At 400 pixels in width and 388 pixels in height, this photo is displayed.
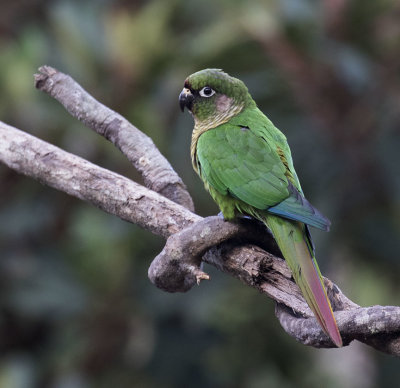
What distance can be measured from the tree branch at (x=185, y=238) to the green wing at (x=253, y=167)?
0.14m

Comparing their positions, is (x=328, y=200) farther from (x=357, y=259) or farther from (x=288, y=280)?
(x=288, y=280)

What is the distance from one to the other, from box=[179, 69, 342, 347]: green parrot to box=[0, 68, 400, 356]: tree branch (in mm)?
58

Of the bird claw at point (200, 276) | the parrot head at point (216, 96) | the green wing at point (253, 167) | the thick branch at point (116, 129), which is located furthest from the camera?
the parrot head at point (216, 96)

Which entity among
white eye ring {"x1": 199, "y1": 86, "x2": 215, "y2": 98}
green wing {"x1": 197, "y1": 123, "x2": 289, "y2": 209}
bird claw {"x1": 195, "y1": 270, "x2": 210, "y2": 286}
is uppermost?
white eye ring {"x1": 199, "y1": 86, "x2": 215, "y2": 98}

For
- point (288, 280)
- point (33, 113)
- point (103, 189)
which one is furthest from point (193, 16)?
point (288, 280)

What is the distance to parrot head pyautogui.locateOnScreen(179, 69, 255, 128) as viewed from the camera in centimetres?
285

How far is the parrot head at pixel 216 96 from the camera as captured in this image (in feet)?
9.36

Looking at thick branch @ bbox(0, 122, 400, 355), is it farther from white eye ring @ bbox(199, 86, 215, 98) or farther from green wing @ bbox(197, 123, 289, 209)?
white eye ring @ bbox(199, 86, 215, 98)

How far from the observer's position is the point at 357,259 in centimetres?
437

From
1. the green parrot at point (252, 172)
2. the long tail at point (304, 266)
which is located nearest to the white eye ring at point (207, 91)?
the green parrot at point (252, 172)

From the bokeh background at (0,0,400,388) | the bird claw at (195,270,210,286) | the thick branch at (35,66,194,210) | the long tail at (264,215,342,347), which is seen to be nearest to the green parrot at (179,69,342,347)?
the long tail at (264,215,342,347)

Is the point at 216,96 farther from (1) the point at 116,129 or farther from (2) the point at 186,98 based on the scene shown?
(1) the point at 116,129

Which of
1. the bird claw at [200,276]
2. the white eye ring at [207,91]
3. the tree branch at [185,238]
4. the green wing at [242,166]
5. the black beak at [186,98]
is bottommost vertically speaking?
the bird claw at [200,276]

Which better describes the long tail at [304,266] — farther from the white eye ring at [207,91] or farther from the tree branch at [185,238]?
the white eye ring at [207,91]
